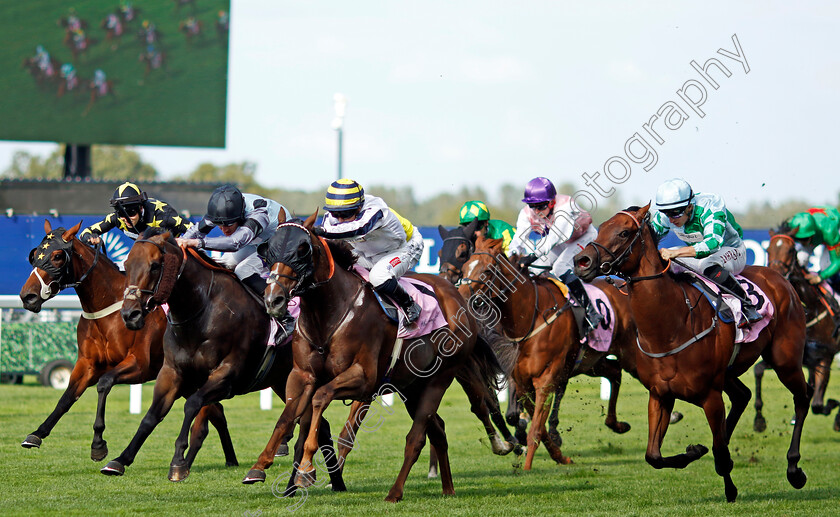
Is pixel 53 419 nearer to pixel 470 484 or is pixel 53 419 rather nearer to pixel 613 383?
pixel 470 484

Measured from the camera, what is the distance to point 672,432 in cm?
1130

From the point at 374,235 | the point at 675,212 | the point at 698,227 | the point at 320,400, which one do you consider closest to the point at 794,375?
the point at 698,227

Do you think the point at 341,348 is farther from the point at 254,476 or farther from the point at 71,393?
the point at 71,393

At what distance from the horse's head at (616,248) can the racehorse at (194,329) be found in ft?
7.51

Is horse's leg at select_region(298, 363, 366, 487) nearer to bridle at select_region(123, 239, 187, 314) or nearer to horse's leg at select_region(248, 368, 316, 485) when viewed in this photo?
horse's leg at select_region(248, 368, 316, 485)

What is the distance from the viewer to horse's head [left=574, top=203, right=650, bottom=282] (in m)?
6.15

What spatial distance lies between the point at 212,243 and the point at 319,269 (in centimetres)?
125

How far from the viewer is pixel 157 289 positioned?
6.21 metres

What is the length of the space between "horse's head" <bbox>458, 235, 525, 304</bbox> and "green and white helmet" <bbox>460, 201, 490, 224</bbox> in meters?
0.98

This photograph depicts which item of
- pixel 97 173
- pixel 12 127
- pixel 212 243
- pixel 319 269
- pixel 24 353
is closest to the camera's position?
pixel 319 269

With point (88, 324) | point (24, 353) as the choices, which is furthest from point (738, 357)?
point (24, 353)

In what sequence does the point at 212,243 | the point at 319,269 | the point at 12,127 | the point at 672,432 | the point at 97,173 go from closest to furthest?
the point at 319,269 → the point at 212,243 → the point at 672,432 → the point at 12,127 → the point at 97,173

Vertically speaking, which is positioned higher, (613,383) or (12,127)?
(12,127)

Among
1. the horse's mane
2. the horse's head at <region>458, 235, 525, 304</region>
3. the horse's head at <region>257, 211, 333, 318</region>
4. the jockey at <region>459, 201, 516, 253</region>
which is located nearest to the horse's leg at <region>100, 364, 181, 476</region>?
the horse's head at <region>257, 211, 333, 318</region>
